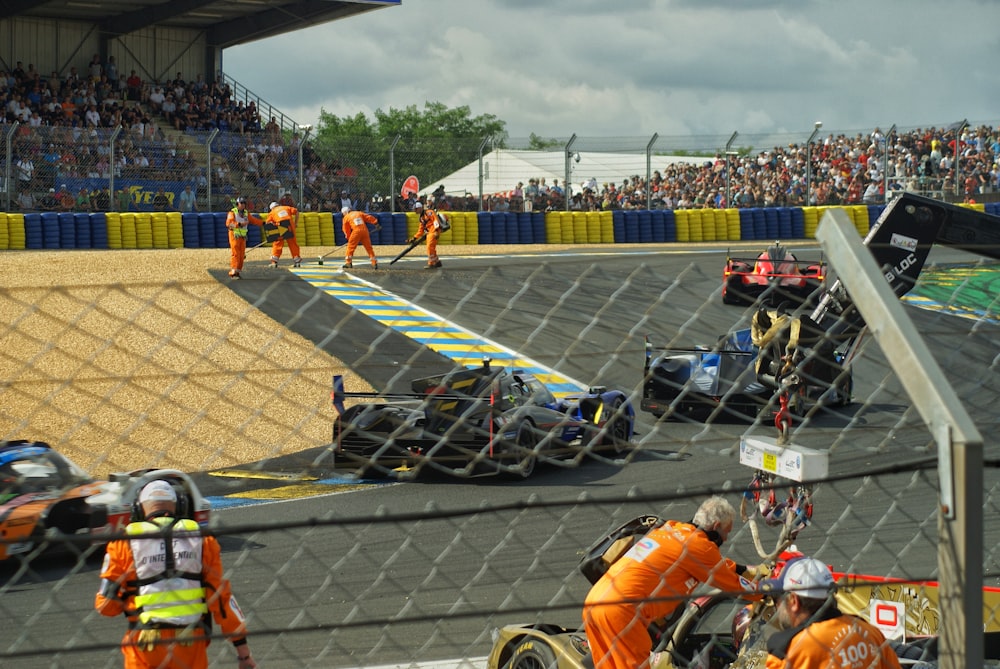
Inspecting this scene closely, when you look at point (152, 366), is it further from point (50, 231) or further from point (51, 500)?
point (50, 231)

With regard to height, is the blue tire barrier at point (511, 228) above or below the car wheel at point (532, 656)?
above

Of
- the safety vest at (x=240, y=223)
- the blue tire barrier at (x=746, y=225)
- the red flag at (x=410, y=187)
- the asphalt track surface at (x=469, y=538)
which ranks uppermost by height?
the red flag at (x=410, y=187)

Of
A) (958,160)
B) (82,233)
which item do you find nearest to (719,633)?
(82,233)

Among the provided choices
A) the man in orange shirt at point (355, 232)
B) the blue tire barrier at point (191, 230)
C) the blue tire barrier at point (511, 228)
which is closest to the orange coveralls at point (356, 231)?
the man in orange shirt at point (355, 232)

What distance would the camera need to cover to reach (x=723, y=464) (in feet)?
37.6

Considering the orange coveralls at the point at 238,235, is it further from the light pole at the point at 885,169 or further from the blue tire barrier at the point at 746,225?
the light pole at the point at 885,169

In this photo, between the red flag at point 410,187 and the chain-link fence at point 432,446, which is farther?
the red flag at point 410,187

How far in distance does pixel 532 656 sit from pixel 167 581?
1605mm

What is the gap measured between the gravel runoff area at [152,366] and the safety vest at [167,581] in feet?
1.19

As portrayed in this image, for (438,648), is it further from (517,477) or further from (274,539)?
(517,477)

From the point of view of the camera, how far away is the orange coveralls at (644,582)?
163 inches

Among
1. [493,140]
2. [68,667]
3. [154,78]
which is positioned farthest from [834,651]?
[154,78]

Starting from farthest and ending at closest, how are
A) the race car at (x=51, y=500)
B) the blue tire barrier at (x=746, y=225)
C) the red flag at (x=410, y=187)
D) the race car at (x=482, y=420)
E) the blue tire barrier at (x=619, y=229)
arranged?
the blue tire barrier at (x=746, y=225)
the blue tire barrier at (x=619, y=229)
the red flag at (x=410, y=187)
the race car at (x=51, y=500)
the race car at (x=482, y=420)

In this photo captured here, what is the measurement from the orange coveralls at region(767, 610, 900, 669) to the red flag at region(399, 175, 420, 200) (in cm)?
2346
